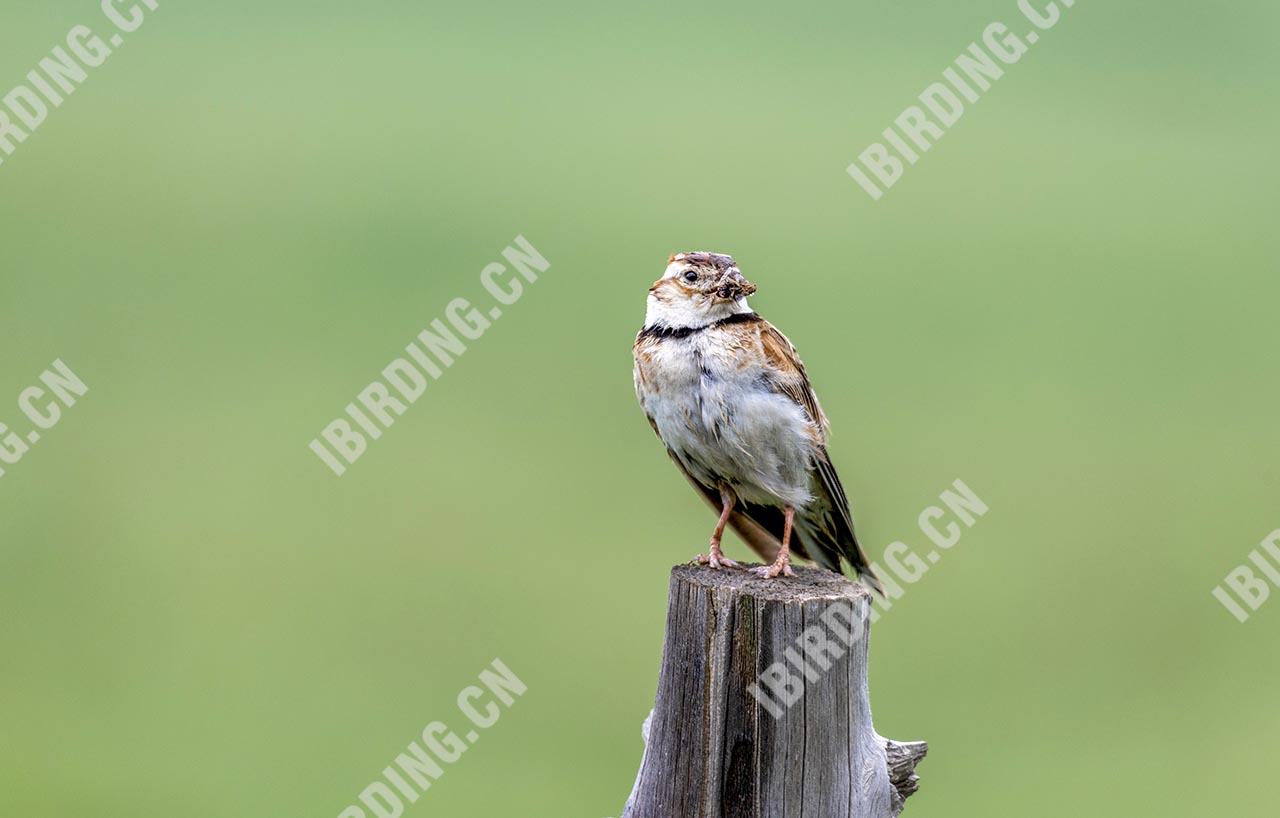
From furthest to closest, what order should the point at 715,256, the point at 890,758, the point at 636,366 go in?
the point at 636,366
the point at 715,256
the point at 890,758

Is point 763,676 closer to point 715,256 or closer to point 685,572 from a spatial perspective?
point 685,572

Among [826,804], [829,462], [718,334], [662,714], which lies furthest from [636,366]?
[826,804]

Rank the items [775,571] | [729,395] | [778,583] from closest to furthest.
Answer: [778,583] < [775,571] < [729,395]

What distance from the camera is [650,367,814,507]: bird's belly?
3.92 meters

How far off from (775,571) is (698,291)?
958 millimetres

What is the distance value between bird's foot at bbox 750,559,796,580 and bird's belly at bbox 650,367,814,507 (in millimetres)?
439

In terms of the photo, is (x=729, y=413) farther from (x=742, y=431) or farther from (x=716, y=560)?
(x=716, y=560)

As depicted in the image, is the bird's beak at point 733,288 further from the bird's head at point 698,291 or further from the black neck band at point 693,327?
the black neck band at point 693,327

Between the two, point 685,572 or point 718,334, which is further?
point 718,334

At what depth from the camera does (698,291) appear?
12.9ft

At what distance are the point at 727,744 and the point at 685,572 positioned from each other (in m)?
0.55

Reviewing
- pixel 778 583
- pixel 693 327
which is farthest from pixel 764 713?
pixel 693 327

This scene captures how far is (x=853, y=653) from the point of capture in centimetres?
307

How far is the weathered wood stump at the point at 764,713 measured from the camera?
9.77 feet
